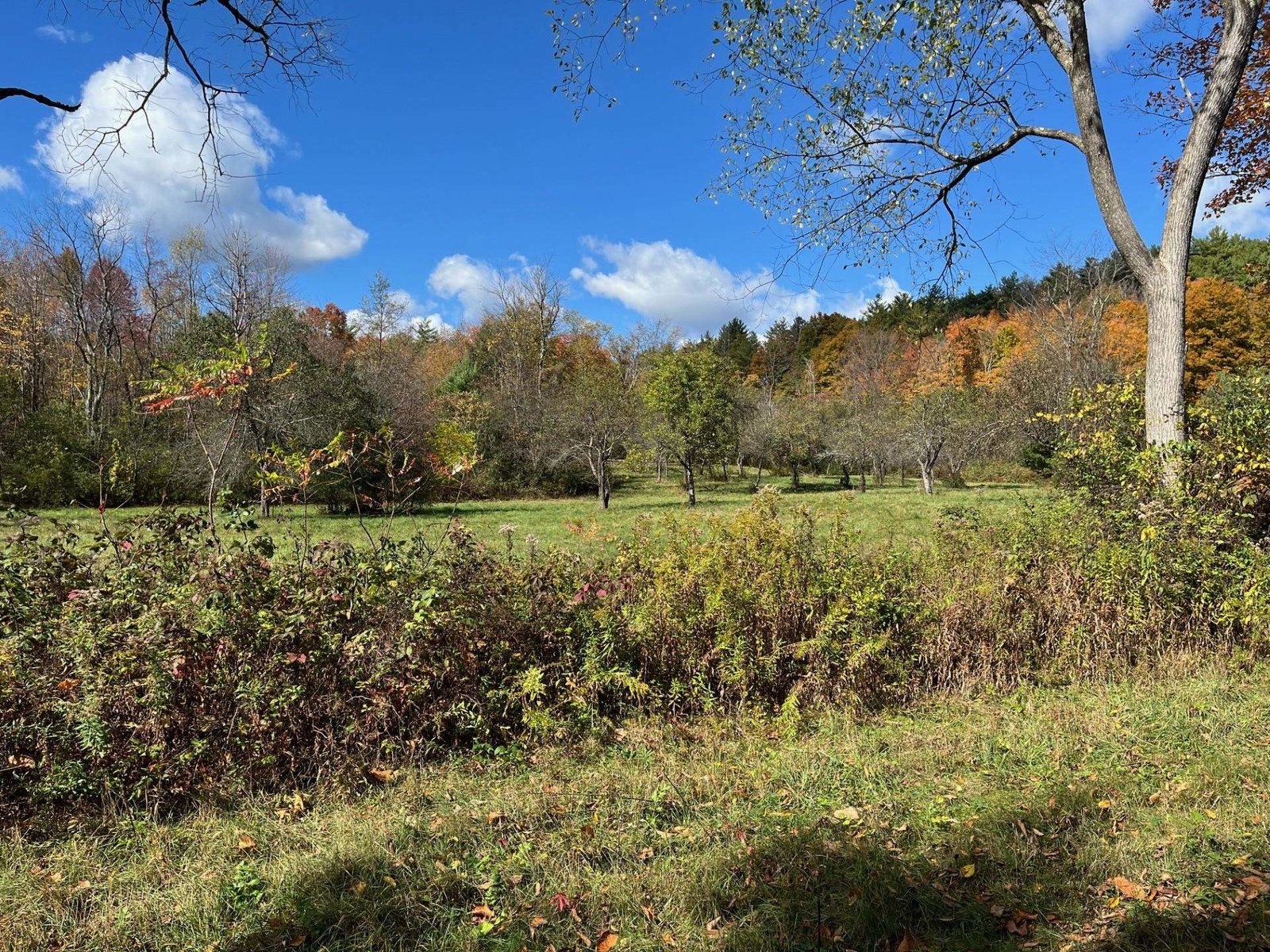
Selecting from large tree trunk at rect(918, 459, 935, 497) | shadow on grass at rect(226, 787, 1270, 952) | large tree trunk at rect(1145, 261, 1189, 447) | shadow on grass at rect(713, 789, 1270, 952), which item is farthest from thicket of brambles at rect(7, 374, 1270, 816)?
large tree trunk at rect(918, 459, 935, 497)

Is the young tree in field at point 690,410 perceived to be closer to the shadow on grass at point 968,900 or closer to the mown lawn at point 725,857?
the mown lawn at point 725,857

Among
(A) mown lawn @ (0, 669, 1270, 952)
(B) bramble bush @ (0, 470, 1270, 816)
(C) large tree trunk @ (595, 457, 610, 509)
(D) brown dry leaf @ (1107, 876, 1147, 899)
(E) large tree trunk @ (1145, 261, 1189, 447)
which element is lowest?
(A) mown lawn @ (0, 669, 1270, 952)

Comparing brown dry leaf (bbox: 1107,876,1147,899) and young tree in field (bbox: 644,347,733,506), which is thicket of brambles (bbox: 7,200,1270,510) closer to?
young tree in field (bbox: 644,347,733,506)

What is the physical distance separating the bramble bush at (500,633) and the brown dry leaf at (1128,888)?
228 cm

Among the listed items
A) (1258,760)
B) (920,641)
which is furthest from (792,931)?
(920,641)

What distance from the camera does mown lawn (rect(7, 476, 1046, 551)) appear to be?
37.6ft

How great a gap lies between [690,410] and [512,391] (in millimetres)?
14626

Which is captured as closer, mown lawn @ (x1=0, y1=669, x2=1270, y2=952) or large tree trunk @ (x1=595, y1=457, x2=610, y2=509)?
mown lawn @ (x1=0, y1=669, x2=1270, y2=952)

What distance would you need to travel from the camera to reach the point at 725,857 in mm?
2865

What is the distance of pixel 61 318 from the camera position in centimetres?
3127

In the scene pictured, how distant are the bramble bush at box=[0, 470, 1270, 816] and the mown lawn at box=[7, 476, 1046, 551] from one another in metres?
0.56

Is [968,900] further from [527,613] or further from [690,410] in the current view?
[690,410]

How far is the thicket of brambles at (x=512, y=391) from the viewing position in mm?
21047

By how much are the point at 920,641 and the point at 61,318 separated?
132 ft
